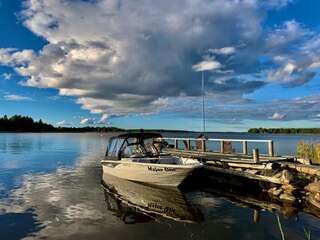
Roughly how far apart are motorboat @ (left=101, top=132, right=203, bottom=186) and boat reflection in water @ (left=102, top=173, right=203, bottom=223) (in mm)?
515

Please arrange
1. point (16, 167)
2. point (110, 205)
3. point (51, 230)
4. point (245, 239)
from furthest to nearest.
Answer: point (16, 167)
point (110, 205)
point (51, 230)
point (245, 239)

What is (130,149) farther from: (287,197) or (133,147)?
(287,197)

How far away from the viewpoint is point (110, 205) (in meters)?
15.6

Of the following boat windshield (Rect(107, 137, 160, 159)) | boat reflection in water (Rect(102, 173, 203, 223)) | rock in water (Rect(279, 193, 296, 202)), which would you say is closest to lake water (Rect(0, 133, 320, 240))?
boat reflection in water (Rect(102, 173, 203, 223))

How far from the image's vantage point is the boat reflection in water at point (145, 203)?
13.7 metres

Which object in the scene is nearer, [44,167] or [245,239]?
[245,239]

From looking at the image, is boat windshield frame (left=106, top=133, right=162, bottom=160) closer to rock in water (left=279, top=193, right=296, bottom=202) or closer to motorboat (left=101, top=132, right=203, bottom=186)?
motorboat (left=101, top=132, right=203, bottom=186)

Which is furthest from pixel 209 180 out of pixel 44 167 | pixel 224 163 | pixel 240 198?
pixel 44 167

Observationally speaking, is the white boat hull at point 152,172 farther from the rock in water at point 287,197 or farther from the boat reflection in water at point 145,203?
the rock in water at point 287,197

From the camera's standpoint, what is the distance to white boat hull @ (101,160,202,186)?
1769cm

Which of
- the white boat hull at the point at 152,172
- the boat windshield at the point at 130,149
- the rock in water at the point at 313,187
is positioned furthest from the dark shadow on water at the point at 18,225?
the rock in water at the point at 313,187

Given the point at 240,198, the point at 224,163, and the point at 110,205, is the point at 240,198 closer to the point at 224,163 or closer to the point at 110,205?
the point at 224,163

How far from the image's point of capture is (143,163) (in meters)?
19.0

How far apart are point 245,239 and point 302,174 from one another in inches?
318
